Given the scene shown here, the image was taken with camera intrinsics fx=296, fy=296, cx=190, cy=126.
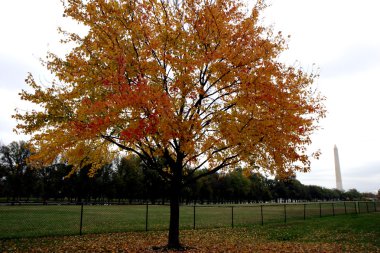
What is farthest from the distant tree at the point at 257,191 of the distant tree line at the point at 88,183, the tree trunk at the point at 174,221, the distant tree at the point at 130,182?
the tree trunk at the point at 174,221

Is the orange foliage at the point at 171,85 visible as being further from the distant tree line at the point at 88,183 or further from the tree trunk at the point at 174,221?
the distant tree line at the point at 88,183

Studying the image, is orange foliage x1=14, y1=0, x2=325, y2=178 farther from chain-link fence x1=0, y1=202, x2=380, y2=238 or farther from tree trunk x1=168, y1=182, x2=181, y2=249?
chain-link fence x1=0, y1=202, x2=380, y2=238

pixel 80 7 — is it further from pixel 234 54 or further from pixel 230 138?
pixel 230 138

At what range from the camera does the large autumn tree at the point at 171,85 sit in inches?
373

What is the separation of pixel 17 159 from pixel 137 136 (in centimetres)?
7869

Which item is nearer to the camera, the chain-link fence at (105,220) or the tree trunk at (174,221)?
the tree trunk at (174,221)

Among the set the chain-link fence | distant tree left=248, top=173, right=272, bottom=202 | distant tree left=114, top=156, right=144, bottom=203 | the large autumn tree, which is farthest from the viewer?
distant tree left=248, top=173, right=272, bottom=202

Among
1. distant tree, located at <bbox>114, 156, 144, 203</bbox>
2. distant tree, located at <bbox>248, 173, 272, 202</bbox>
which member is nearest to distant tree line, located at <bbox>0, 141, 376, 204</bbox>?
distant tree, located at <bbox>114, 156, 144, 203</bbox>

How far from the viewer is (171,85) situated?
10.4 m

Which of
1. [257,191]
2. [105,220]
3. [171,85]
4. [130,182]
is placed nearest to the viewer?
[171,85]

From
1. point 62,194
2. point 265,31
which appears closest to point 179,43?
point 265,31

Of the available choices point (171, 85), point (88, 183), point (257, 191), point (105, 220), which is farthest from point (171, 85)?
point (257, 191)

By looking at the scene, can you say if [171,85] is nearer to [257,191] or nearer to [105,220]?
[105,220]

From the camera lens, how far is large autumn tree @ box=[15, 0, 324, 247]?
31.1ft
